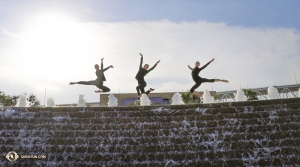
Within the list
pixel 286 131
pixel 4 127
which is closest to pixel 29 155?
pixel 4 127

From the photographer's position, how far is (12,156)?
10844 millimetres

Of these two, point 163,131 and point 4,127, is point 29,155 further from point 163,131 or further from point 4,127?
point 163,131

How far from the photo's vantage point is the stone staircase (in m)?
10.4

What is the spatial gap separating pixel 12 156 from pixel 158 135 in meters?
4.67

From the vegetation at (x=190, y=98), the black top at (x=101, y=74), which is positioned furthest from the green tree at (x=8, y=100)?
the black top at (x=101, y=74)

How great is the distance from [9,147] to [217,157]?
21.8 ft

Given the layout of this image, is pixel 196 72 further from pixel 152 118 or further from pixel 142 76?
pixel 152 118

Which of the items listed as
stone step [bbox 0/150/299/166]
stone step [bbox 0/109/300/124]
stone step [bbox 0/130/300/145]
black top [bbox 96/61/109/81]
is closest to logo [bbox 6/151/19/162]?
stone step [bbox 0/150/299/166]

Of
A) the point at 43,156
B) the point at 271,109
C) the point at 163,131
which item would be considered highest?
the point at 271,109

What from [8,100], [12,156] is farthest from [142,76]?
[8,100]

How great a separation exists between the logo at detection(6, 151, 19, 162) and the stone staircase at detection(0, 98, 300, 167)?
0.10 m

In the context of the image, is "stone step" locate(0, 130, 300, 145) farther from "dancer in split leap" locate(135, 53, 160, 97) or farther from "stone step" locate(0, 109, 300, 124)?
"dancer in split leap" locate(135, 53, 160, 97)

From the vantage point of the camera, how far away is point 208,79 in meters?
15.6

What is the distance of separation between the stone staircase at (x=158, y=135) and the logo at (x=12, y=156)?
0.10 m
